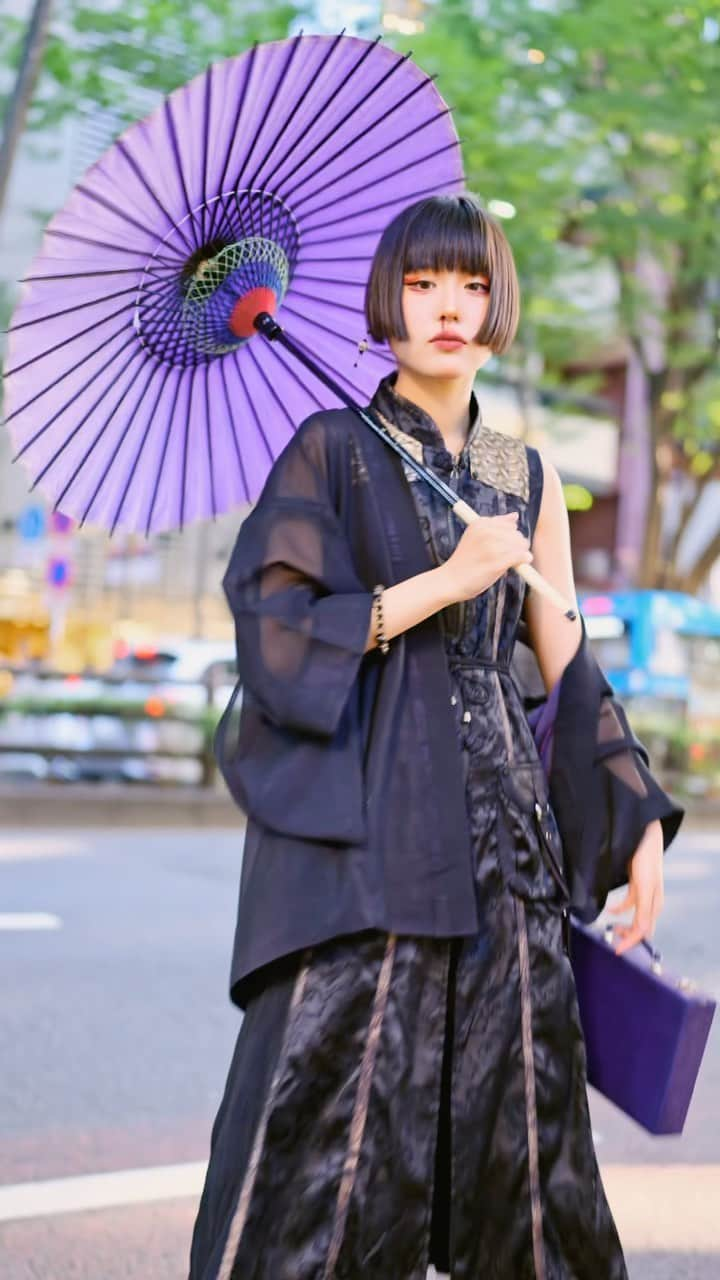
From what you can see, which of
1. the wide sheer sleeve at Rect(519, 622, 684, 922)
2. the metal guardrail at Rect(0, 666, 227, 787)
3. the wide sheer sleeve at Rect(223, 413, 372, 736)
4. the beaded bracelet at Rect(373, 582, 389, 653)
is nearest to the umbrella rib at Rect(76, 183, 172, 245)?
the wide sheer sleeve at Rect(223, 413, 372, 736)

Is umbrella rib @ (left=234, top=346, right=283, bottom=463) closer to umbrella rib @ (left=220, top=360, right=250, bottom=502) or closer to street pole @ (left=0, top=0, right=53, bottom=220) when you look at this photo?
umbrella rib @ (left=220, top=360, right=250, bottom=502)

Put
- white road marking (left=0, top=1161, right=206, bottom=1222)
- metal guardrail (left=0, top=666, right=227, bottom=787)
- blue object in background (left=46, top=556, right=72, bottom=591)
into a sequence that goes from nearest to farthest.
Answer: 1. white road marking (left=0, top=1161, right=206, bottom=1222)
2. metal guardrail (left=0, top=666, right=227, bottom=787)
3. blue object in background (left=46, top=556, right=72, bottom=591)

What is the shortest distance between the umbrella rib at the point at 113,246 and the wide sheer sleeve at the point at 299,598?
1.67ft

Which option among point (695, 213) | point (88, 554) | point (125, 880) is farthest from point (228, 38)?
point (88, 554)

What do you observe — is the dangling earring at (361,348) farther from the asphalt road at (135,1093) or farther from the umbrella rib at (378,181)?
the asphalt road at (135,1093)

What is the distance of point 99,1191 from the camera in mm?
3535

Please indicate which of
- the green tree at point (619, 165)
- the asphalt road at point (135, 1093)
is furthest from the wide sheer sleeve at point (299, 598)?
the green tree at point (619, 165)

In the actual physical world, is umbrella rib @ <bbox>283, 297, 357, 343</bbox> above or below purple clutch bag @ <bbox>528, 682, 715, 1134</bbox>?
above

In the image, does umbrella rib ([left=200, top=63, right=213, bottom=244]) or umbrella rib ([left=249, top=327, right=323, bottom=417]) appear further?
umbrella rib ([left=249, top=327, right=323, bottom=417])

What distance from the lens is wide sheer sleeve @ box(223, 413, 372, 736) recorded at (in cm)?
199

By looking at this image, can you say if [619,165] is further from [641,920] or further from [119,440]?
[641,920]

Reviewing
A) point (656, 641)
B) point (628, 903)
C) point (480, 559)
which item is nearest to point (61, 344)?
point (480, 559)

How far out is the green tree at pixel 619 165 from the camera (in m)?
13.9

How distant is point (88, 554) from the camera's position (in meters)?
32.3
